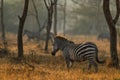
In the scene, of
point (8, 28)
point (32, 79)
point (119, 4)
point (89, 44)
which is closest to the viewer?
point (32, 79)

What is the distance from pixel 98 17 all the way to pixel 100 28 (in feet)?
10.2

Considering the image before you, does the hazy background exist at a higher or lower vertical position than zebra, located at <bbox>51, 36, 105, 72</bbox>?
lower

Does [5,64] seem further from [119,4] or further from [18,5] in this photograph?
[18,5]

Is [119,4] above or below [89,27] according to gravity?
above

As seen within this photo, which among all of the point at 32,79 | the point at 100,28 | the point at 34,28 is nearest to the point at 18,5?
the point at 34,28

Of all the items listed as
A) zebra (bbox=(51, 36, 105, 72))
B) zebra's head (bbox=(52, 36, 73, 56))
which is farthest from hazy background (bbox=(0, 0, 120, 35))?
zebra (bbox=(51, 36, 105, 72))

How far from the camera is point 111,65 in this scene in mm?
20641

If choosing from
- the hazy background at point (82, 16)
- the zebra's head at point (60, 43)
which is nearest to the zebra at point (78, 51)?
the zebra's head at point (60, 43)

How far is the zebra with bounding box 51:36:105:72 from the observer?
59.3 feet

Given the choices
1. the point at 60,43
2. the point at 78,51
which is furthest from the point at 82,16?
the point at 78,51

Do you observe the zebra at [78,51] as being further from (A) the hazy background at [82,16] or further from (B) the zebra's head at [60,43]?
(A) the hazy background at [82,16]

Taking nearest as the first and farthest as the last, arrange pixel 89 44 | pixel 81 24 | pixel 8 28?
pixel 89 44 → pixel 8 28 → pixel 81 24

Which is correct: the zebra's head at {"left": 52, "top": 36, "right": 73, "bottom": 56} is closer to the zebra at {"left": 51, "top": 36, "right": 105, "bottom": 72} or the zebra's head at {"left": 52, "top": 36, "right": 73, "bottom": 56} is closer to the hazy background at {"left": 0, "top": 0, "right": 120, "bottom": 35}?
the zebra at {"left": 51, "top": 36, "right": 105, "bottom": 72}

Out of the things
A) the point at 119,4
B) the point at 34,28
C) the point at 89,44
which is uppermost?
the point at 119,4
